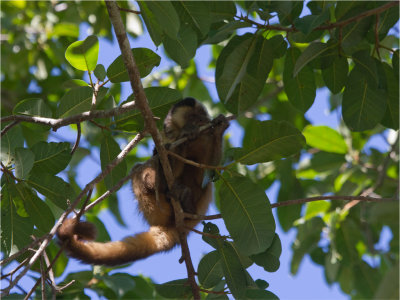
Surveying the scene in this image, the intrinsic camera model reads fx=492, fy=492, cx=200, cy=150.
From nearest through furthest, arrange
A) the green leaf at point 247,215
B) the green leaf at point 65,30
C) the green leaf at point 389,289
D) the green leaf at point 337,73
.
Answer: the green leaf at point 389,289 → the green leaf at point 247,215 → the green leaf at point 337,73 → the green leaf at point 65,30

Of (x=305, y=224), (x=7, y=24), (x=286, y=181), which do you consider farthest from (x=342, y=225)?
(x=7, y=24)

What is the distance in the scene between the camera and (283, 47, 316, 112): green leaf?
3.72 m

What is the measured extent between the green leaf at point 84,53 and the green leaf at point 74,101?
0.15 meters

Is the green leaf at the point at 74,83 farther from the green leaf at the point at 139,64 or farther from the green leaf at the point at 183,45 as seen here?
the green leaf at the point at 183,45

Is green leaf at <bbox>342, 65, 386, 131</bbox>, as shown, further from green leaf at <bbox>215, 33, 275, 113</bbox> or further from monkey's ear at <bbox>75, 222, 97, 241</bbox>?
monkey's ear at <bbox>75, 222, 97, 241</bbox>

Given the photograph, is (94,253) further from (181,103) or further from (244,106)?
(181,103)

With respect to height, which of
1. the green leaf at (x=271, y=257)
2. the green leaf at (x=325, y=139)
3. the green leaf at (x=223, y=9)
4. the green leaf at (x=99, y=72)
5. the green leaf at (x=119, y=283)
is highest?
the green leaf at (x=325, y=139)

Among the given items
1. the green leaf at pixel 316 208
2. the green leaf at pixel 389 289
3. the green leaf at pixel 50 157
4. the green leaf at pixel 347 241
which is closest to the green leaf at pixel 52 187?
the green leaf at pixel 50 157

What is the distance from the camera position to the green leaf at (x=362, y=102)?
11.2 feet

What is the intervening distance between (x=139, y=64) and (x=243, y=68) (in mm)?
673

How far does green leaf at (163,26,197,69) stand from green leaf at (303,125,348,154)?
2.31 metres

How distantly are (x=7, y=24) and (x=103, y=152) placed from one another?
377 cm

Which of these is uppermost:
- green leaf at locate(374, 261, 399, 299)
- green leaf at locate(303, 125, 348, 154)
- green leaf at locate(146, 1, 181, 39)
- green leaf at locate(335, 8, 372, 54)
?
green leaf at locate(303, 125, 348, 154)

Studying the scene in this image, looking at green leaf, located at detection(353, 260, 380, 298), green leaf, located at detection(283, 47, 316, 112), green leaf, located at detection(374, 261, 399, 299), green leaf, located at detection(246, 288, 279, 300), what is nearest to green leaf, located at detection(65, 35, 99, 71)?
green leaf, located at detection(283, 47, 316, 112)
